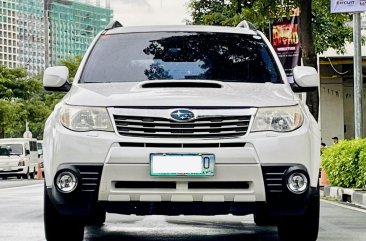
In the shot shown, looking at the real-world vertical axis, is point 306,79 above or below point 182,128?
above

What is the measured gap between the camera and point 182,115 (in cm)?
623

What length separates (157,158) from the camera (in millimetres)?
6098

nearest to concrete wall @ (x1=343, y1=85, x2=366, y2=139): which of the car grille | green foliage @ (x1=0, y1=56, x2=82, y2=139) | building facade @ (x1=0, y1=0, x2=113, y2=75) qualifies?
green foliage @ (x1=0, y1=56, x2=82, y2=139)

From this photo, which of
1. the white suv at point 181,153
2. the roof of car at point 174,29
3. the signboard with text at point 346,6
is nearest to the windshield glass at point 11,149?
the signboard with text at point 346,6

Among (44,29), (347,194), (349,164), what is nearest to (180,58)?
(347,194)

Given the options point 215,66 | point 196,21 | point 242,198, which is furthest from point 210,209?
point 196,21

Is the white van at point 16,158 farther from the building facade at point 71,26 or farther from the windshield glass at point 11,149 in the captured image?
the building facade at point 71,26

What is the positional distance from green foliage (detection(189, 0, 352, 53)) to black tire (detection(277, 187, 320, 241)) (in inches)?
487

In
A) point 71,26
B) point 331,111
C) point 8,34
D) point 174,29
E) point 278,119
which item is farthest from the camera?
point 71,26

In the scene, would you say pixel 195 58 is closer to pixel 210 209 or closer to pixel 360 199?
pixel 210 209

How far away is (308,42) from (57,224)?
12.9 metres

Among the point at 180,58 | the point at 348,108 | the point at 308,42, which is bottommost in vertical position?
the point at 348,108

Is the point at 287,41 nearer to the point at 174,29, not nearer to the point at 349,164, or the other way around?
the point at 349,164

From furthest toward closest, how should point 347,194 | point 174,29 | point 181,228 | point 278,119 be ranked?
point 347,194, point 181,228, point 174,29, point 278,119
